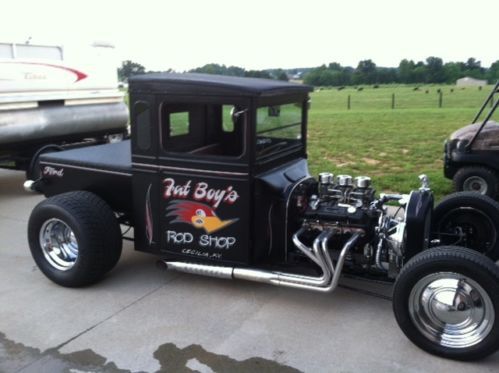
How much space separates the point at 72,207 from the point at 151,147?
0.86 m

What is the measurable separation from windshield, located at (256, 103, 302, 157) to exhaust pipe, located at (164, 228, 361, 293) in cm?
74

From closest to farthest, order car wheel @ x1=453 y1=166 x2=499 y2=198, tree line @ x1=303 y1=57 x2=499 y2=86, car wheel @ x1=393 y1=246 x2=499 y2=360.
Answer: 1. car wheel @ x1=393 y1=246 x2=499 y2=360
2. car wheel @ x1=453 y1=166 x2=499 y2=198
3. tree line @ x1=303 y1=57 x2=499 y2=86

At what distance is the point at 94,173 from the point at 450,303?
3130 millimetres

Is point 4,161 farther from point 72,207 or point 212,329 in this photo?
point 212,329

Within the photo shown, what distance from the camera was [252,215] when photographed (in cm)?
406

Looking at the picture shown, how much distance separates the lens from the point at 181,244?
433cm

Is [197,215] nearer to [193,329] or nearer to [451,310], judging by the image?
[193,329]

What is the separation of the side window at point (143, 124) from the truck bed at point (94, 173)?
0.37 m

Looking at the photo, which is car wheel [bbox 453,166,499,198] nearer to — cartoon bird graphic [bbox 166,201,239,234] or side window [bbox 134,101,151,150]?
cartoon bird graphic [bbox 166,201,239,234]

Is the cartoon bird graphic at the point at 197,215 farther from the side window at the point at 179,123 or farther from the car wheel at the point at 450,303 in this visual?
the car wheel at the point at 450,303

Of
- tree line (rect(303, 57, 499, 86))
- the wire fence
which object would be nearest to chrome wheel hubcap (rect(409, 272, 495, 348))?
the wire fence

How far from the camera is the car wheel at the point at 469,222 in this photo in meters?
4.49

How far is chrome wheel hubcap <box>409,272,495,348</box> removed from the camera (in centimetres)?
341

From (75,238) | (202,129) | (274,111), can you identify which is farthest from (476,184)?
(75,238)
